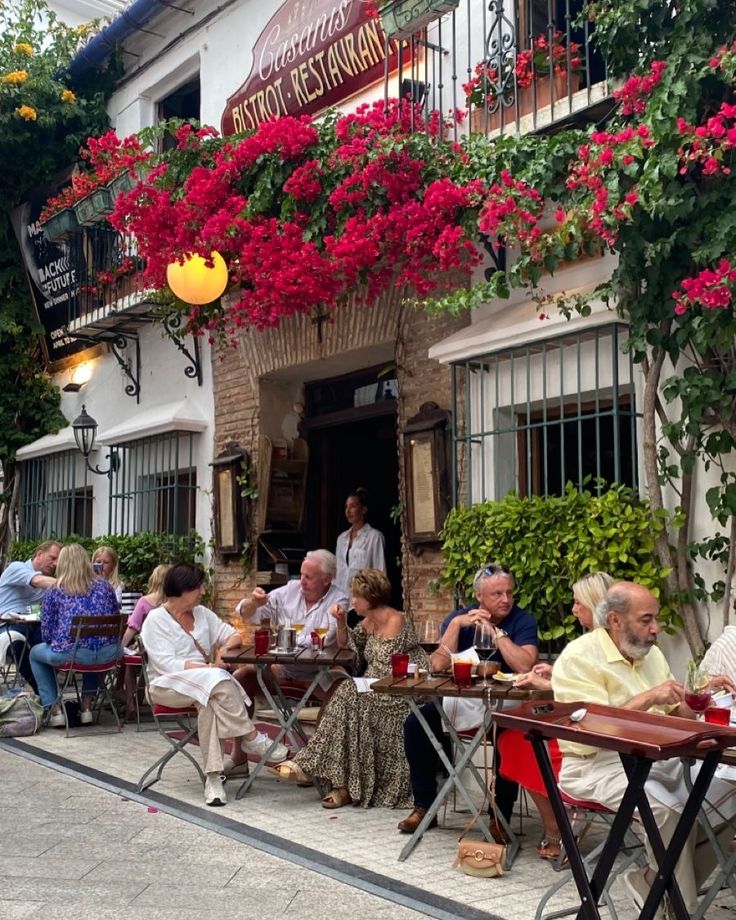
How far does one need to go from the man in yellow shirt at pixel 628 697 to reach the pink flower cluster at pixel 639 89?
2.88 metres

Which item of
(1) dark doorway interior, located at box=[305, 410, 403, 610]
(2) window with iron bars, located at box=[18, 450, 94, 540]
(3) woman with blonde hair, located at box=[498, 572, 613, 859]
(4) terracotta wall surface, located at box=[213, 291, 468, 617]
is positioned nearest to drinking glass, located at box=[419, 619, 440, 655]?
(4) terracotta wall surface, located at box=[213, 291, 468, 617]

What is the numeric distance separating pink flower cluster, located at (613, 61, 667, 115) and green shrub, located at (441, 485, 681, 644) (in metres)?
2.11

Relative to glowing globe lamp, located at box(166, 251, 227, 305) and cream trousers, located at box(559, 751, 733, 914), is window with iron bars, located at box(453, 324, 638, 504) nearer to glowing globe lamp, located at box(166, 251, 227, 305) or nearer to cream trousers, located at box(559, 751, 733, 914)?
glowing globe lamp, located at box(166, 251, 227, 305)

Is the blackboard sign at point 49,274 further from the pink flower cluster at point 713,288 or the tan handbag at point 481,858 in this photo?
the tan handbag at point 481,858

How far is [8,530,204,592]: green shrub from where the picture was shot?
10570mm

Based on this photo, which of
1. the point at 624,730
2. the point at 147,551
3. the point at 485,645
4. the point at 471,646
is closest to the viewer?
the point at 624,730

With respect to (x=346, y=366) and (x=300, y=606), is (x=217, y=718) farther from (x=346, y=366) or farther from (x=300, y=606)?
(x=346, y=366)

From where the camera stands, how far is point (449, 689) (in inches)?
189

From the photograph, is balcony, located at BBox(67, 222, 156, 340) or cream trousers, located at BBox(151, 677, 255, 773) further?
balcony, located at BBox(67, 222, 156, 340)

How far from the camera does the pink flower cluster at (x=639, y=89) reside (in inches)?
225

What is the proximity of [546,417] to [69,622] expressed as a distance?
12.7 feet

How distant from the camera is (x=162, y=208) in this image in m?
8.40

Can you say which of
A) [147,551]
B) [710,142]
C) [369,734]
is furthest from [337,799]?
[147,551]

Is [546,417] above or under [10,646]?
above
